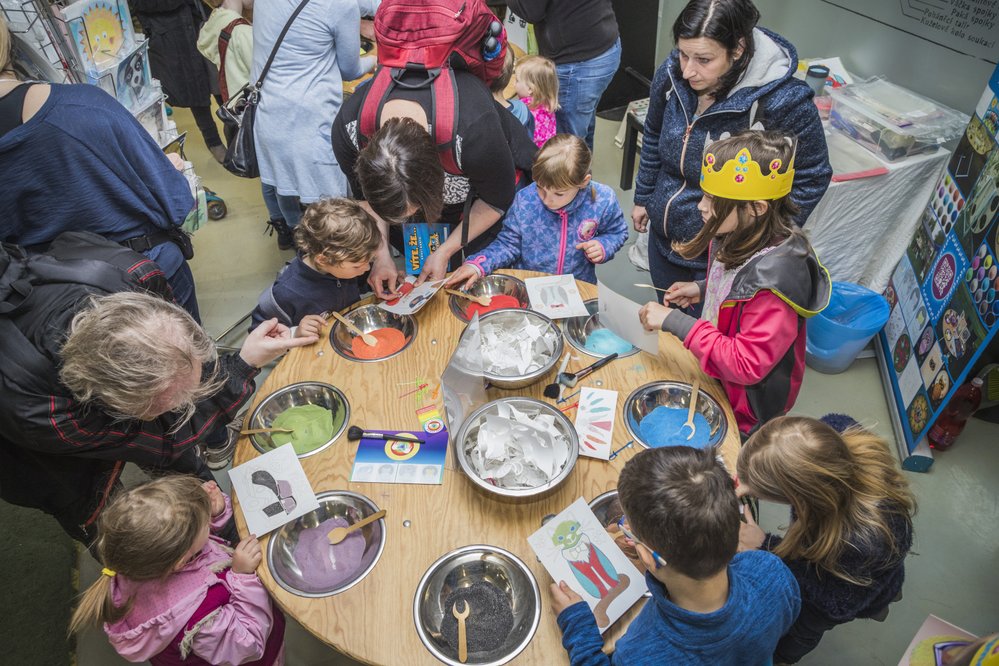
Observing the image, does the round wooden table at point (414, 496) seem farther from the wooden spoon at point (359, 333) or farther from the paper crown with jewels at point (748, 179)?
the paper crown with jewels at point (748, 179)

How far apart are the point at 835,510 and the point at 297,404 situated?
5.62ft

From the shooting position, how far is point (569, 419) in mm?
1952

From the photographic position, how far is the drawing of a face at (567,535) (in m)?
1.63

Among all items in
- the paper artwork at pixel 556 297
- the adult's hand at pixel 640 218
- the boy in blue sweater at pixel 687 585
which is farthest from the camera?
the adult's hand at pixel 640 218

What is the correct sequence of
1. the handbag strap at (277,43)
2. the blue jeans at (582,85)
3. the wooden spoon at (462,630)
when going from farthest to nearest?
the blue jeans at (582,85), the handbag strap at (277,43), the wooden spoon at (462,630)

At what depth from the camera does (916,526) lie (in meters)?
2.71

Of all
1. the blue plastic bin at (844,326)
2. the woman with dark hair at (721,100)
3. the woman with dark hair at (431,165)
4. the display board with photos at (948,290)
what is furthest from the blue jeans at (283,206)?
the display board with photos at (948,290)

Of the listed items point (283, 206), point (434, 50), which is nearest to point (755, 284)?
point (434, 50)

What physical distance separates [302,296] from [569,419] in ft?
4.13

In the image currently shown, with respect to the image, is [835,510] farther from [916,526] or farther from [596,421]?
[916,526]

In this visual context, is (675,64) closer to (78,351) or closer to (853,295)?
(853,295)

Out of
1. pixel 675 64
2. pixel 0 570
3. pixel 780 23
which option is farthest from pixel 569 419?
pixel 780 23

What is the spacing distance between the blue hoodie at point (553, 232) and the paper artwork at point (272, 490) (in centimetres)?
114

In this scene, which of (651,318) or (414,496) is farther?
(651,318)
